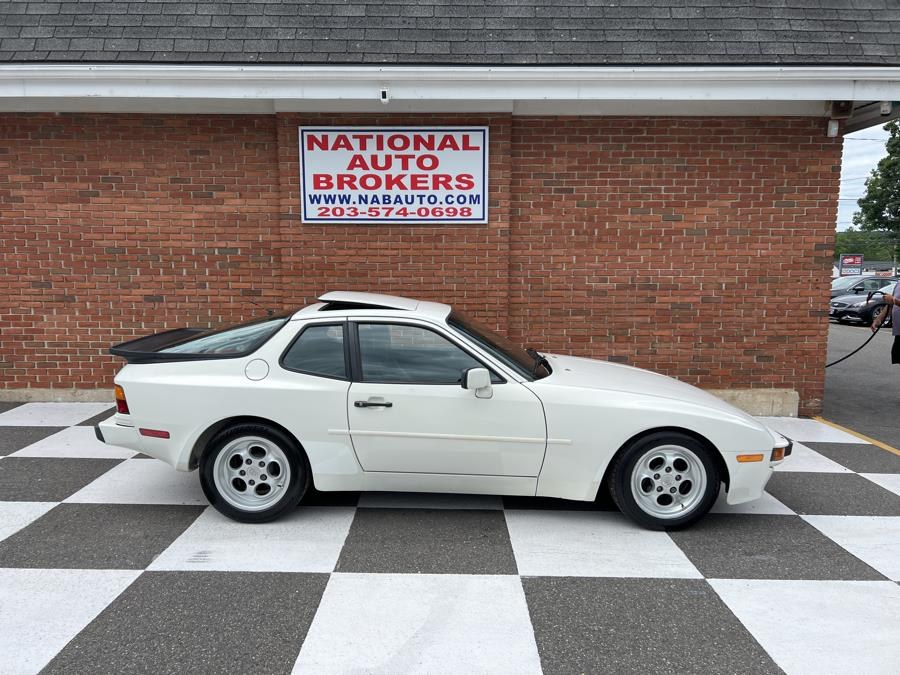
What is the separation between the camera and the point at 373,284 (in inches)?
265

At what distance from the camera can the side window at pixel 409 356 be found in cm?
396

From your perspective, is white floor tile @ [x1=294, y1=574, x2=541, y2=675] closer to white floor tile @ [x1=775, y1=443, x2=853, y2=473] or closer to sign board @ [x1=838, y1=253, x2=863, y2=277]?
white floor tile @ [x1=775, y1=443, x2=853, y2=473]

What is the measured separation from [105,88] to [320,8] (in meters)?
2.30

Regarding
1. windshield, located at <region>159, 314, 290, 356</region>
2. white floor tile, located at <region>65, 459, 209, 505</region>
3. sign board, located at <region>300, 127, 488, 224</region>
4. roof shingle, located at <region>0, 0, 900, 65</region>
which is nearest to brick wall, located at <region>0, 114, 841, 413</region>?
sign board, located at <region>300, 127, 488, 224</region>

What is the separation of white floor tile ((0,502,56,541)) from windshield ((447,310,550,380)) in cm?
303

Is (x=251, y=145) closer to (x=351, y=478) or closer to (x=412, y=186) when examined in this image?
(x=412, y=186)

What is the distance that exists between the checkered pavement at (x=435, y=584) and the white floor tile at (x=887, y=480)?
6cm

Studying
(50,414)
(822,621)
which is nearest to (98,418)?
(50,414)

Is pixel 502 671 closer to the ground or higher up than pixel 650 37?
closer to the ground

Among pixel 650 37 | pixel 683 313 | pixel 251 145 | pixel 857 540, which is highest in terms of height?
pixel 650 37

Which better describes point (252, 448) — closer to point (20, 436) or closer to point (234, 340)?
point (234, 340)

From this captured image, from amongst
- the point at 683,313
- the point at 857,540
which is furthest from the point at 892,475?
the point at 683,313

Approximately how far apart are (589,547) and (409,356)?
5.35 ft

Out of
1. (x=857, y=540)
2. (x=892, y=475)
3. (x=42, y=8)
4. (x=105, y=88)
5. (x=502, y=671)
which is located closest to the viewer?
(x=502, y=671)
